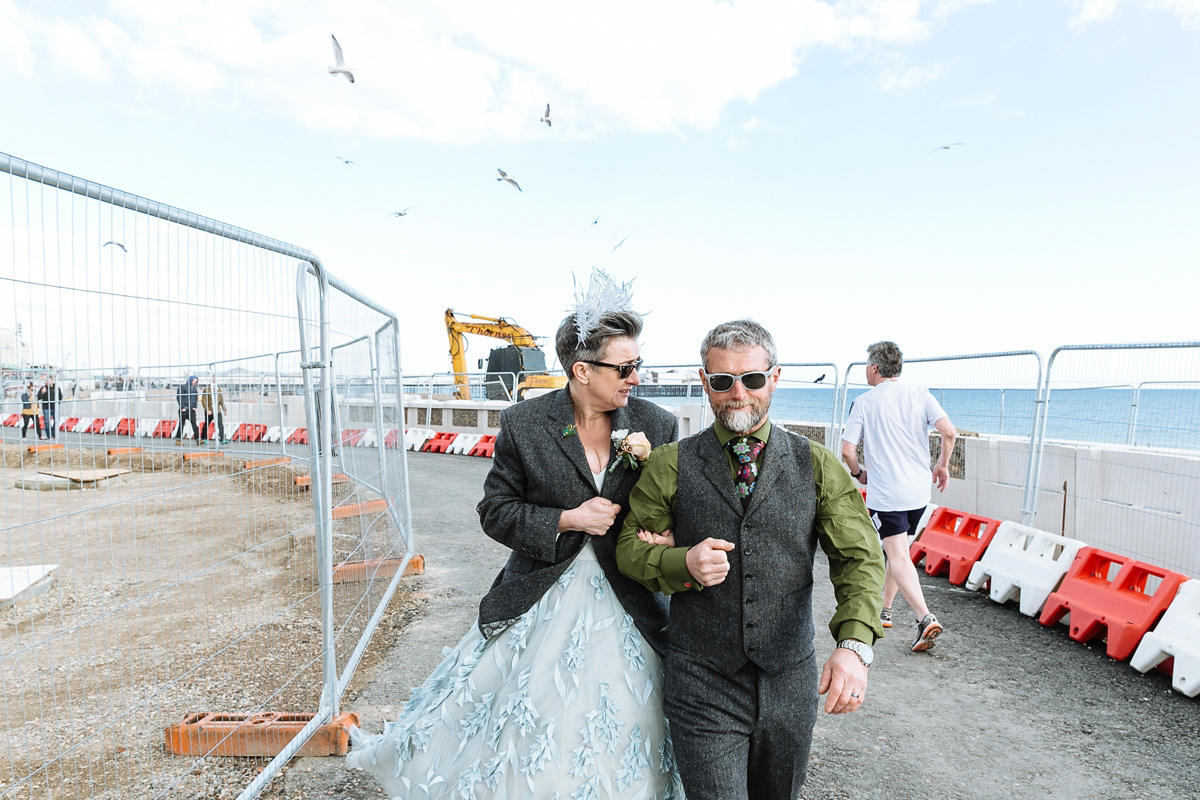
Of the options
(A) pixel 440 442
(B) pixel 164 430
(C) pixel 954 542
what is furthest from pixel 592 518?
(A) pixel 440 442

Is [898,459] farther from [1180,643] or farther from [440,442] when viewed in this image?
[440,442]

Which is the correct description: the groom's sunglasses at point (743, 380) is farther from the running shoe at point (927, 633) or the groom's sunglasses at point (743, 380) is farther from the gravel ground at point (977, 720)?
the running shoe at point (927, 633)

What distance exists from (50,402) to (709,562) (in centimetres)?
190

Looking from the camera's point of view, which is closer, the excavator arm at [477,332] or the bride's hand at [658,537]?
the bride's hand at [658,537]

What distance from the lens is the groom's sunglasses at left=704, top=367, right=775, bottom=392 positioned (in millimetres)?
1931

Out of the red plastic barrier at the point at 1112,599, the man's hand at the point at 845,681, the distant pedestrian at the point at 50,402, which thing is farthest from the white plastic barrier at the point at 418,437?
the man's hand at the point at 845,681

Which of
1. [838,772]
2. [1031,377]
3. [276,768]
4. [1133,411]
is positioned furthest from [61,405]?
[1133,411]

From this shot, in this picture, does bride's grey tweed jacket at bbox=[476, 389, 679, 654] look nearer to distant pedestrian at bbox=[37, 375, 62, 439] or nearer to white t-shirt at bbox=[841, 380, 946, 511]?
distant pedestrian at bbox=[37, 375, 62, 439]

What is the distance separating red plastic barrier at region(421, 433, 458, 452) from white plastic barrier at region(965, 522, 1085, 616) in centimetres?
1243

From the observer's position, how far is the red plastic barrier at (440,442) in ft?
53.6

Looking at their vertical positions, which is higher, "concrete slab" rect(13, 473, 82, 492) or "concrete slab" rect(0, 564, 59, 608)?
"concrete slab" rect(13, 473, 82, 492)

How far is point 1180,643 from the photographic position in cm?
385

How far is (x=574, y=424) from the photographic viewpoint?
7.41ft

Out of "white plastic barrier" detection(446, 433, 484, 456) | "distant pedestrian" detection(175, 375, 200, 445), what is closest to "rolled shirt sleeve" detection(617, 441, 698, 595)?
"distant pedestrian" detection(175, 375, 200, 445)
